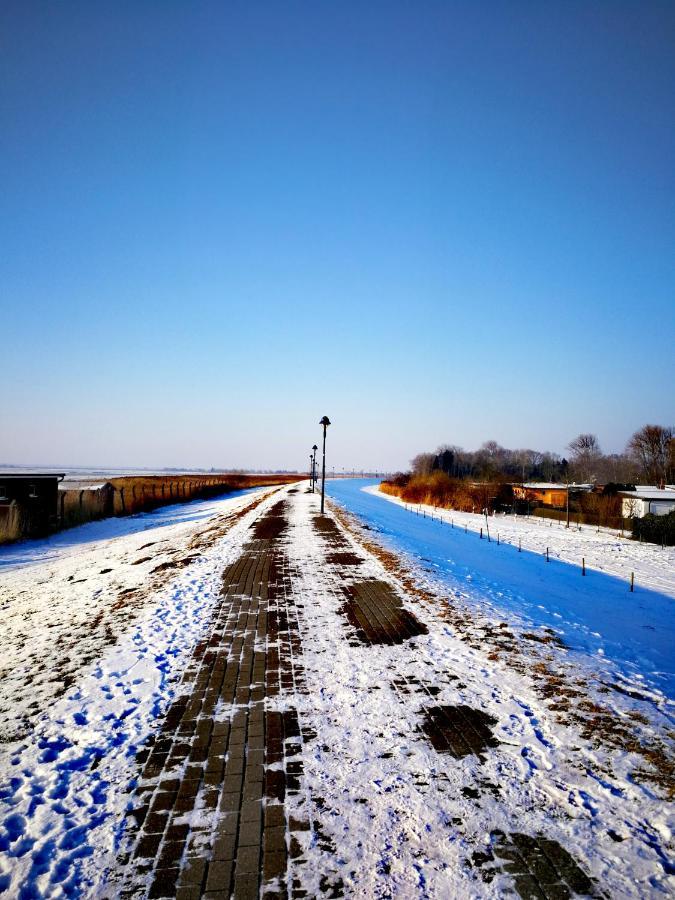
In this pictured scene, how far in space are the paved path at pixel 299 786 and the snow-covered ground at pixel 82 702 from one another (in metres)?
0.29

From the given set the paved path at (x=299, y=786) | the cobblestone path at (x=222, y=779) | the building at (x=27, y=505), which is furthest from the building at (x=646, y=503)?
the building at (x=27, y=505)

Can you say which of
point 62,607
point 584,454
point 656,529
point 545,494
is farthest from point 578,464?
point 62,607

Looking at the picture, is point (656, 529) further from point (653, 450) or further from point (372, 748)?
point (653, 450)

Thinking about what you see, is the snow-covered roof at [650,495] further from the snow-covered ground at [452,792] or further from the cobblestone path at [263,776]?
the snow-covered ground at [452,792]

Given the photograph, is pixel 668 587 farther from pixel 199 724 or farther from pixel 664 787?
pixel 199 724

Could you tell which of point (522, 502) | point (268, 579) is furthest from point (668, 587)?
point (522, 502)

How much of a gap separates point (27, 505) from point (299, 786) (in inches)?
1145

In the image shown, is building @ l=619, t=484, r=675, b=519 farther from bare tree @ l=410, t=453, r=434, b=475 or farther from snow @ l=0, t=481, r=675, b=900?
bare tree @ l=410, t=453, r=434, b=475

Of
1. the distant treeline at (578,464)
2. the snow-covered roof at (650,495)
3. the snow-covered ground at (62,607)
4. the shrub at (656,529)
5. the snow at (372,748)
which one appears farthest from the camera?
the distant treeline at (578,464)

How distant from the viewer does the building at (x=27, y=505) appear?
82.6 feet

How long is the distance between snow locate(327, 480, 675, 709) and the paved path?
3.00 metres

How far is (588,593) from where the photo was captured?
1371 cm

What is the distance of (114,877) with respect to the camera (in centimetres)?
313

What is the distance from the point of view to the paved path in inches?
124
